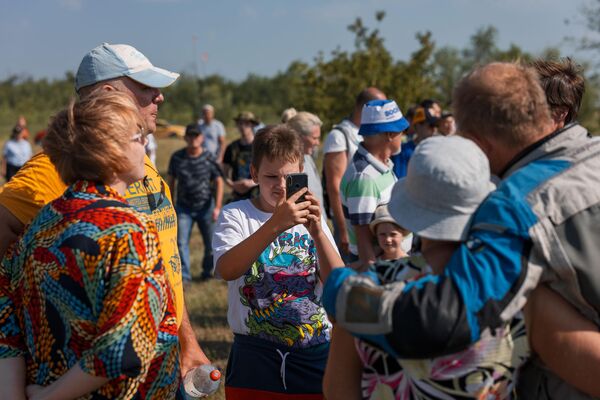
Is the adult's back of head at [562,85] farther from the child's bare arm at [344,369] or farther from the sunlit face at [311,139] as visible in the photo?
the sunlit face at [311,139]

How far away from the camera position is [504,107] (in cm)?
200

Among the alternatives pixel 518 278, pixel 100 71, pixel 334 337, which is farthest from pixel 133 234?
pixel 100 71

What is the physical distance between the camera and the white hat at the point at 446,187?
1837 mm

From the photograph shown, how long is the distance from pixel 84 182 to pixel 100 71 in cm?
112

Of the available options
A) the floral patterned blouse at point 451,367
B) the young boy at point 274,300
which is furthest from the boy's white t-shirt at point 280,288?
the floral patterned blouse at point 451,367

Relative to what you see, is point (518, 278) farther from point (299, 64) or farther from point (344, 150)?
point (299, 64)

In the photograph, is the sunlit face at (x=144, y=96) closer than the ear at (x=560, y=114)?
No

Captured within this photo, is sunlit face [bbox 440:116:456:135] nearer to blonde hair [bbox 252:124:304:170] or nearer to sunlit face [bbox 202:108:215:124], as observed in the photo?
blonde hair [bbox 252:124:304:170]

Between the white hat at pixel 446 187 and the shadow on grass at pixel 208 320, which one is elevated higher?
the white hat at pixel 446 187

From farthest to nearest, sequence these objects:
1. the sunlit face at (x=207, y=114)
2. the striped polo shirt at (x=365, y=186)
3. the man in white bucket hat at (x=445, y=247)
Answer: the sunlit face at (x=207, y=114)
the striped polo shirt at (x=365, y=186)
the man in white bucket hat at (x=445, y=247)

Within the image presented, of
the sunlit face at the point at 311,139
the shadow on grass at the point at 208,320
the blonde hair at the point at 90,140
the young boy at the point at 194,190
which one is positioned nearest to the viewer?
the blonde hair at the point at 90,140

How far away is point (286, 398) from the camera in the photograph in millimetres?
3367

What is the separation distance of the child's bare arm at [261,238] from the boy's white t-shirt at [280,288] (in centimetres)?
15

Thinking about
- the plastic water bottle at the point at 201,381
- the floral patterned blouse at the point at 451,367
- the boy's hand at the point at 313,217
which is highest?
the boy's hand at the point at 313,217
